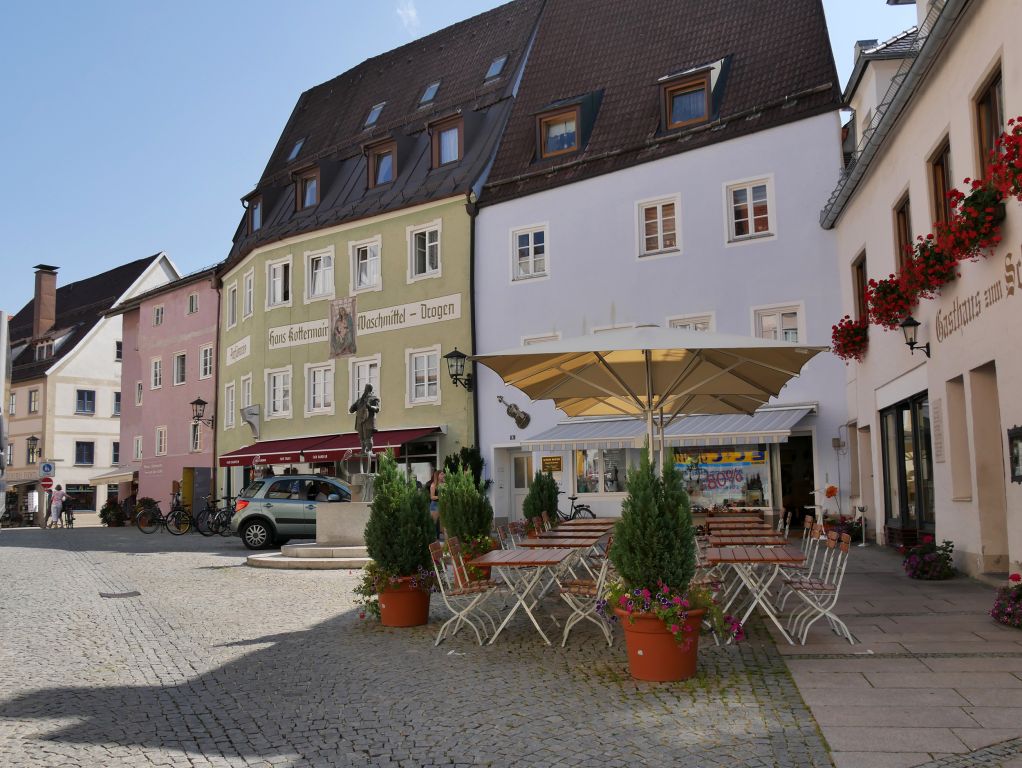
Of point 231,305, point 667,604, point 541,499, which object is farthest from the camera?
point 231,305

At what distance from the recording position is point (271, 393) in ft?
94.5

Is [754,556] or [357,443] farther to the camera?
[357,443]

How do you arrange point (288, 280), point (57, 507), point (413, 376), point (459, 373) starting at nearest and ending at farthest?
point (459, 373) < point (413, 376) < point (288, 280) < point (57, 507)

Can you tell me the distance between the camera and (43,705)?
6074mm

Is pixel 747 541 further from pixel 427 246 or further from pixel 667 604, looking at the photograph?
pixel 427 246

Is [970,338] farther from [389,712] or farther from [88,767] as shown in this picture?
[88,767]

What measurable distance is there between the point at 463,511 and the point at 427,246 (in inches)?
612

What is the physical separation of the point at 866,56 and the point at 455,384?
458 inches

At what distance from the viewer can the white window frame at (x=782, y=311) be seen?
741 inches

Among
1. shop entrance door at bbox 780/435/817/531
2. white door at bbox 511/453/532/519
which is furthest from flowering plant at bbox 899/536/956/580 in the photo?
white door at bbox 511/453/532/519

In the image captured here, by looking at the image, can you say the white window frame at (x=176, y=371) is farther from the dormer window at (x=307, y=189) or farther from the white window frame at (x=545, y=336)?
the white window frame at (x=545, y=336)

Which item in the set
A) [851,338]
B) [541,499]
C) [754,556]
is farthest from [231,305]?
[754,556]

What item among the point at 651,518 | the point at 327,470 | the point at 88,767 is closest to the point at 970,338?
the point at 651,518

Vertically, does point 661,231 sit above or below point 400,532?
above
